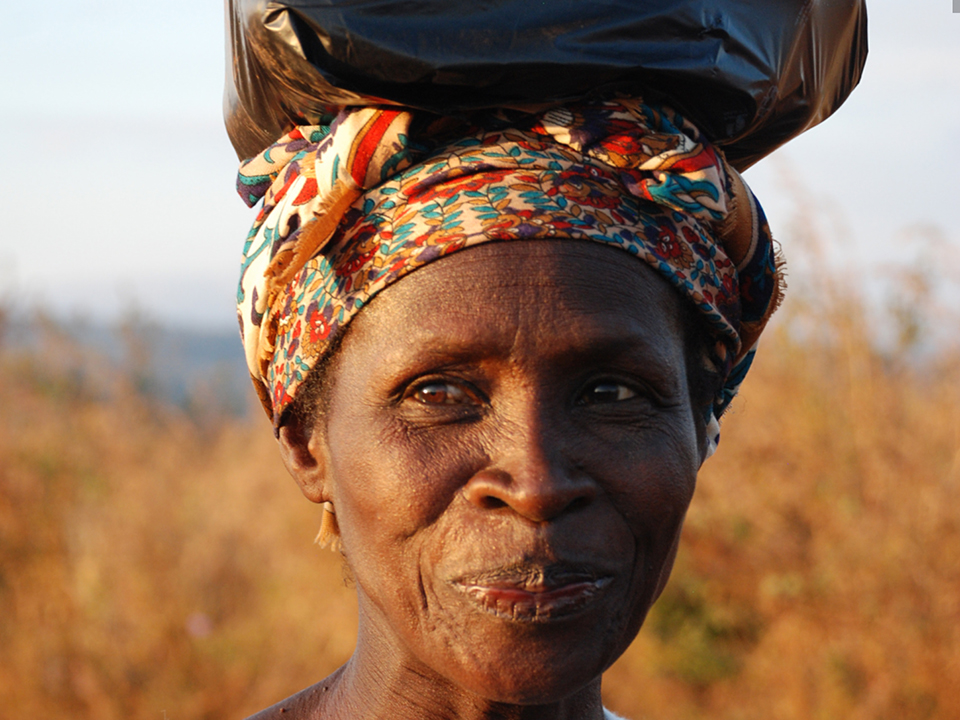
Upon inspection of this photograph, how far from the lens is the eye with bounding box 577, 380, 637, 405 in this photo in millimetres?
1769

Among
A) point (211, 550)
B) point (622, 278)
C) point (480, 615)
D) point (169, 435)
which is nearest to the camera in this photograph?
point (480, 615)

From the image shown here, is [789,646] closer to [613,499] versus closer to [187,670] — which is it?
[187,670]

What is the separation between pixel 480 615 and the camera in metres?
1.66

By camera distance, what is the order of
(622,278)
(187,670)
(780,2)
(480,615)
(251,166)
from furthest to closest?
1. (187,670)
2. (251,166)
3. (780,2)
4. (622,278)
5. (480,615)

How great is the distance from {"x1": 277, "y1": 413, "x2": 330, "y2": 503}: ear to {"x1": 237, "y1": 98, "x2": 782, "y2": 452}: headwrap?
0.40 ft

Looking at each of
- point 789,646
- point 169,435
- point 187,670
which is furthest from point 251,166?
point 169,435

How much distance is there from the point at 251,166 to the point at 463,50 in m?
0.66

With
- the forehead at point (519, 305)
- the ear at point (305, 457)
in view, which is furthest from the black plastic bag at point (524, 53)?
the ear at point (305, 457)

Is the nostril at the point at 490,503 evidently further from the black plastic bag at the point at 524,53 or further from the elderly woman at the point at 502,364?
the black plastic bag at the point at 524,53

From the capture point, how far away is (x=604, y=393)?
5.84 ft

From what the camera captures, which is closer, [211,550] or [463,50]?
[463,50]

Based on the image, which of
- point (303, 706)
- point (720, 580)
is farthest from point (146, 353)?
point (303, 706)

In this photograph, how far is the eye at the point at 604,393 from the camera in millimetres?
1769

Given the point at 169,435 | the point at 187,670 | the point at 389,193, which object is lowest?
the point at 169,435
